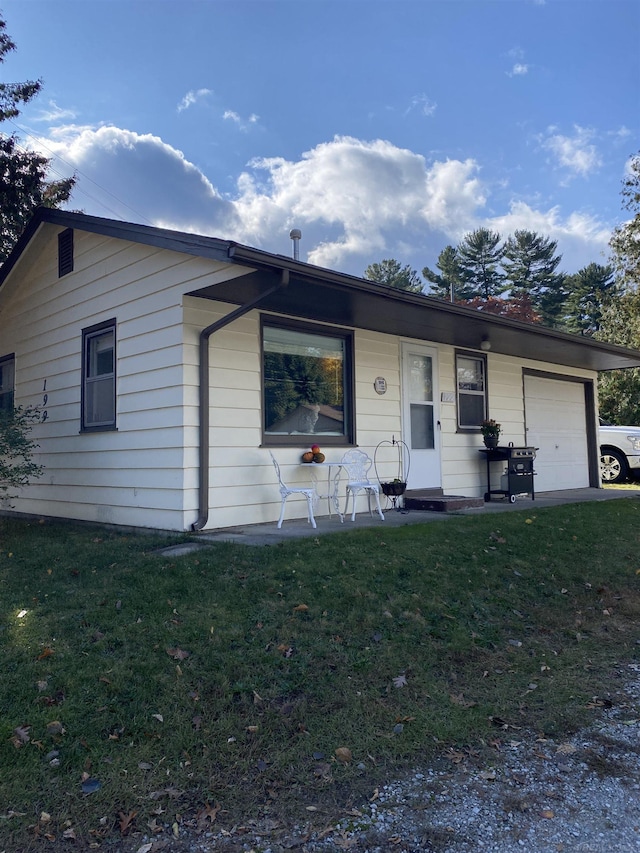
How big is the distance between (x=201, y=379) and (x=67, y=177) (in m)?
9.88

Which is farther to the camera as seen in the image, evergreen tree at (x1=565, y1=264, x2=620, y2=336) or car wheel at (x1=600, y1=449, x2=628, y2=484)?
evergreen tree at (x1=565, y1=264, x2=620, y2=336)

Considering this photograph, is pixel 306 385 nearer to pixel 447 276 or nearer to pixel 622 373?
pixel 622 373

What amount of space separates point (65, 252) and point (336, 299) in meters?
4.17

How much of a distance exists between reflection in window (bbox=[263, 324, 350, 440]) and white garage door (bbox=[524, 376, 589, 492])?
4.56m

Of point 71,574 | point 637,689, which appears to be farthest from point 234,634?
point 637,689

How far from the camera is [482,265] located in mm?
40344

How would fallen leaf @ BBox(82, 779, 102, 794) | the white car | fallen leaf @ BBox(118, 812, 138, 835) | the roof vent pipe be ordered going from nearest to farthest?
fallen leaf @ BBox(118, 812, 138, 835) < fallen leaf @ BBox(82, 779, 102, 794) < the roof vent pipe < the white car

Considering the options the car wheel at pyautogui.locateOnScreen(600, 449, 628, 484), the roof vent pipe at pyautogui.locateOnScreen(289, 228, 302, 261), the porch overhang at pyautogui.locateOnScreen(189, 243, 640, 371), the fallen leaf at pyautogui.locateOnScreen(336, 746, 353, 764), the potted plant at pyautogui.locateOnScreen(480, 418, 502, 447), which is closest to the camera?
the fallen leaf at pyautogui.locateOnScreen(336, 746, 353, 764)

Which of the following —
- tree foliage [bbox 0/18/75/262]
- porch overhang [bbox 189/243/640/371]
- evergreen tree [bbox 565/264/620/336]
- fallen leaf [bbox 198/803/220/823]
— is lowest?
fallen leaf [bbox 198/803/220/823]

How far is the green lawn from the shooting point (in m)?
2.38

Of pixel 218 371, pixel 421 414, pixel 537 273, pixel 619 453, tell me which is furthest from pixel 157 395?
pixel 537 273

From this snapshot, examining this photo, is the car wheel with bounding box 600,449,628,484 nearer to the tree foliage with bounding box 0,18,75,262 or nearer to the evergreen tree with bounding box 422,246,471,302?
the tree foliage with bounding box 0,18,75,262

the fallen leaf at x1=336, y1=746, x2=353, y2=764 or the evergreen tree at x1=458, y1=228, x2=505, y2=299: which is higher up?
the evergreen tree at x1=458, y1=228, x2=505, y2=299

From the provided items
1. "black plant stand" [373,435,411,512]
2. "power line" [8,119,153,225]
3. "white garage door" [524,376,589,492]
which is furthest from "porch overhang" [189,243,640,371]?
"power line" [8,119,153,225]
